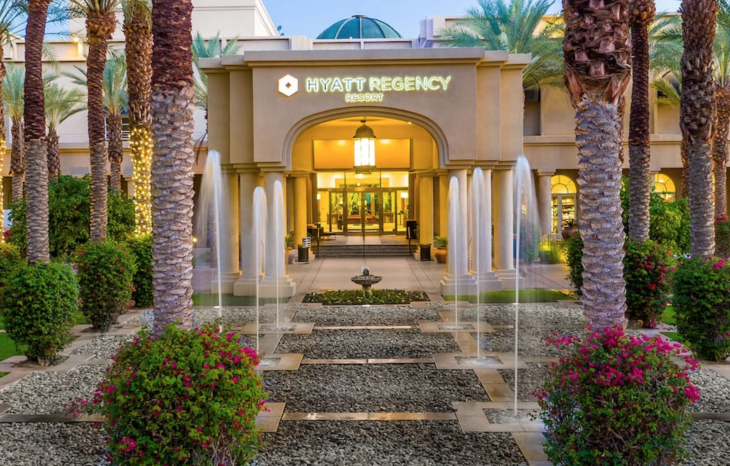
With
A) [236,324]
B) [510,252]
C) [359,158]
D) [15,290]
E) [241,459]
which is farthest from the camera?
[359,158]

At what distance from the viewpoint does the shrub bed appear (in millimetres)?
16375

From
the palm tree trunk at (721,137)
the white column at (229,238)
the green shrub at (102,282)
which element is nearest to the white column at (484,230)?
the white column at (229,238)

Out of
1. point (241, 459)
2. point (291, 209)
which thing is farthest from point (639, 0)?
point (291, 209)

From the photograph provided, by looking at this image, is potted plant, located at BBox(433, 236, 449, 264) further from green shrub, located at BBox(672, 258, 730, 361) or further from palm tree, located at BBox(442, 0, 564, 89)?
green shrub, located at BBox(672, 258, 730, 361)

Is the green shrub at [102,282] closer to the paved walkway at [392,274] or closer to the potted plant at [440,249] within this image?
the paved walkway at [392,274]

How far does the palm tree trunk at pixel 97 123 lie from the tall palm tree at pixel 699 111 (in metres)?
13.9

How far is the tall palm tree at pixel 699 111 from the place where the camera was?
11.4 m

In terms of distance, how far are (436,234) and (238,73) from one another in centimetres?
1380

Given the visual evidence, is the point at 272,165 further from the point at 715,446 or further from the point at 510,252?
the point at 715,446

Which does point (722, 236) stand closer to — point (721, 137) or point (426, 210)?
point (721, 137)

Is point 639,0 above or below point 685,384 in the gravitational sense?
above

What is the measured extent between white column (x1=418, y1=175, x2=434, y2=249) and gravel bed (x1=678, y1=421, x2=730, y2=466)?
19.3m

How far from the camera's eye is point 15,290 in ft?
33.0

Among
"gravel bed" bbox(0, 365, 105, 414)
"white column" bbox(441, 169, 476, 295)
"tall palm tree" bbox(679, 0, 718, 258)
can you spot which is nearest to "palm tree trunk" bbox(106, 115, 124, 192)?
"white column" bbox(441, 169, 476, 295)
